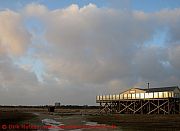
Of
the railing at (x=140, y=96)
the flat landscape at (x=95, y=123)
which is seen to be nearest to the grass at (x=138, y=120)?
the flat landscape at (x=95, y=123)

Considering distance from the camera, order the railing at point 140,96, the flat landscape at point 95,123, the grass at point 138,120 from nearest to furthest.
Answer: the flat landscape at point 95,123 → the grass at point 138,120 → the railing at point 140,96

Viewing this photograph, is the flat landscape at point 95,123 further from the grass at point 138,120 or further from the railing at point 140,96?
the railing at point 140,96

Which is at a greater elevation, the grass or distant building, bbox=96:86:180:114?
distant building, bbox=96:86:180:114

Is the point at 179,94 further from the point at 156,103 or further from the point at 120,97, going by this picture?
the point at 120,97

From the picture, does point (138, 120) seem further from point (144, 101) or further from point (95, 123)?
point (144, 101)

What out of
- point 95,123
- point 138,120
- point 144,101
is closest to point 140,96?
point 144,101

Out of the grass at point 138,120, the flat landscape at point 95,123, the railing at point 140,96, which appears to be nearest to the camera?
the flat landscape at point 95,123

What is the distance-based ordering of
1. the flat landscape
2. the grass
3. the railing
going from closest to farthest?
1. the flat landscape
2. the grass
3. the railing

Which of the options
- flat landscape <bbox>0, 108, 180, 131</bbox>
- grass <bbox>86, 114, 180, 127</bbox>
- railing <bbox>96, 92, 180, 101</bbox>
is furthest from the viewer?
railing <bbox>96, 92, 180, 101</bbox>

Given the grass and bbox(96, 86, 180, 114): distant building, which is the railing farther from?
the grass

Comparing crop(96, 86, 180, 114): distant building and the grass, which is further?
crop(96, 86, 180, 114): distant building

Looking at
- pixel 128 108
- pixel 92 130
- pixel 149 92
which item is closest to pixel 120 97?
pixel 128 108

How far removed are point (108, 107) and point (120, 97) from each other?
5.60 m

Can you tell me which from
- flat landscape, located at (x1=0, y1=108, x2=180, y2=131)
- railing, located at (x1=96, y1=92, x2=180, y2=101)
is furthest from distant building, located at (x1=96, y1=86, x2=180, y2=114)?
flat landscape, located at (x1=0, y1=108, x2=180, y2=131)
